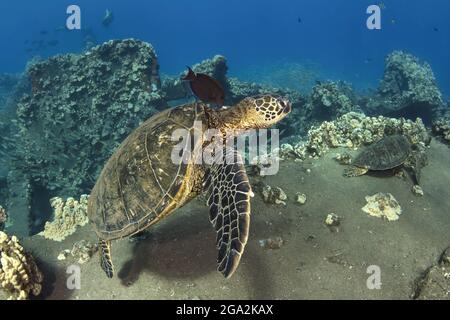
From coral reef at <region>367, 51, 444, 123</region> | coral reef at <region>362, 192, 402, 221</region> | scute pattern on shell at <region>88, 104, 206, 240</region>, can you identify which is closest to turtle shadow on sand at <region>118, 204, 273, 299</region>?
scute pattern on shell at <region>88, 104, 206, 240</region>

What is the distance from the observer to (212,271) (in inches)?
147

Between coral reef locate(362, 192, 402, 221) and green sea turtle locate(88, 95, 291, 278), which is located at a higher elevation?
green sea turtle locate(88, 95, 291, 278)

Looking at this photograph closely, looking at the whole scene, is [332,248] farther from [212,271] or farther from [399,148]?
[399,148]

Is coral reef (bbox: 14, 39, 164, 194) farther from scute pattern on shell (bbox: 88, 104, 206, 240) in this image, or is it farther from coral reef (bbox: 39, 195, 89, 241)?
scute pattern on shell (bbox: 88, 104, 206, 240)

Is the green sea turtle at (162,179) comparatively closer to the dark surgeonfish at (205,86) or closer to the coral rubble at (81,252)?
the coral rubble at (81,252)

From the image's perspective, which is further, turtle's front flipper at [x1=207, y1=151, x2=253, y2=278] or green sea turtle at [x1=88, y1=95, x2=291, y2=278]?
green sea turtle at [x1=88, y1=95, x2=291, y2=278]

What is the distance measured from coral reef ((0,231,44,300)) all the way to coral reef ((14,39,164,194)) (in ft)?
16.2

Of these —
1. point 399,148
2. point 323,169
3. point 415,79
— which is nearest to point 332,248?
point 323,169

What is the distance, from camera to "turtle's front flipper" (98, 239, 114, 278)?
370 centimetres

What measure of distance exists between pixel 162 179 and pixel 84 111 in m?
7.20

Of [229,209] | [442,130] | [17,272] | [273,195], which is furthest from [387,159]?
[17,272]

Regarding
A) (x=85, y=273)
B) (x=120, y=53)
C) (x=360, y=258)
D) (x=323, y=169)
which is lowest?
(x=85, y=273)

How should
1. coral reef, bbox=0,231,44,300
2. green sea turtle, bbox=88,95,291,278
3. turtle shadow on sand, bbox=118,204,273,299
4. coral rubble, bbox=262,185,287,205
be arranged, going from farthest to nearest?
coral rubble, bbox=262,185,287,205, turtle shadow on sand, bbox=118,204,273,299, coral reef, bbox=0,231,44,300, green sea turtle, bbox=88,95,291,278
